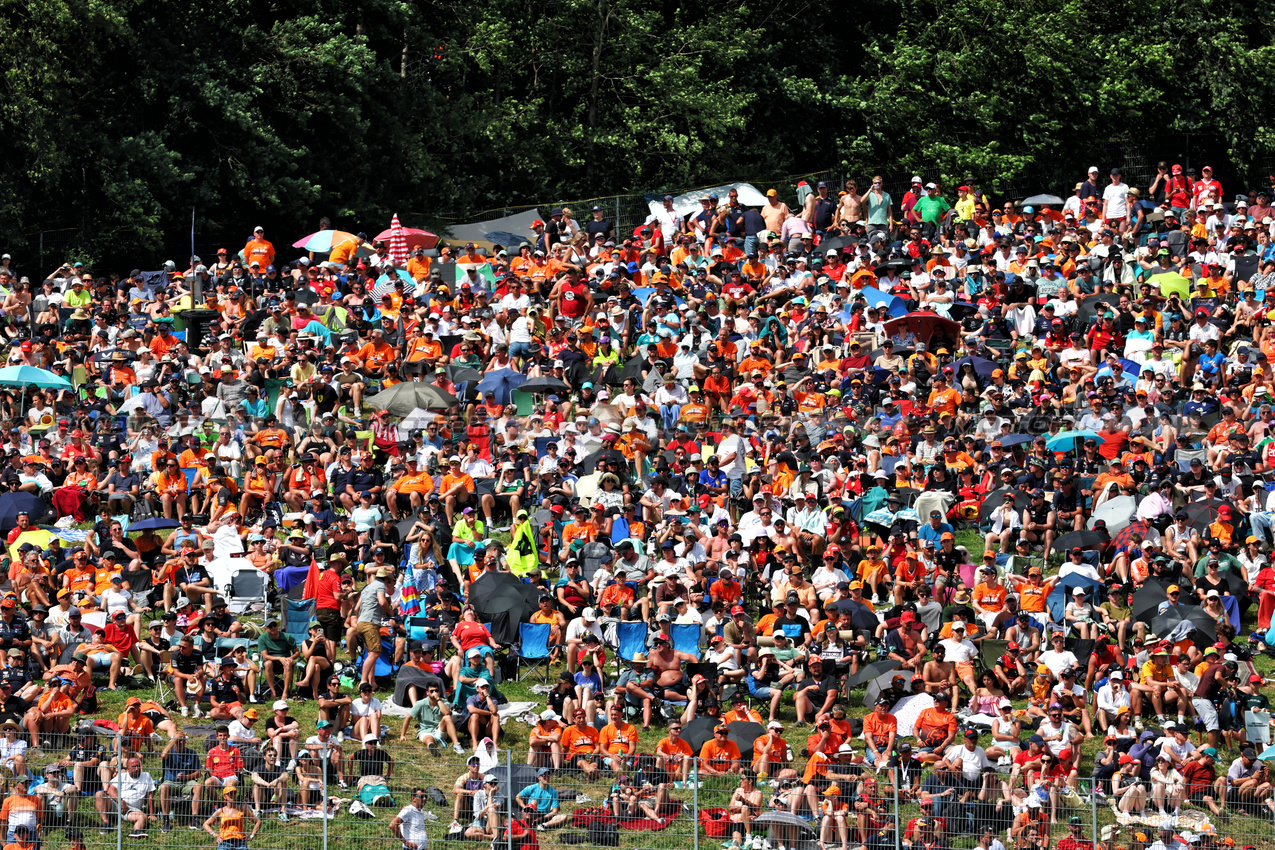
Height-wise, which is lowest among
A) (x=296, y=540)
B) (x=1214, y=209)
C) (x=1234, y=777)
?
(x=1234, y=777)

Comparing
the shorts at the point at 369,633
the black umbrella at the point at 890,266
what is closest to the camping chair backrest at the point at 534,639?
the shorts at the point at 369,633

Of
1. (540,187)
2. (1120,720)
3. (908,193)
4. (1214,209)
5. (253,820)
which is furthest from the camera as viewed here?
(540,187)

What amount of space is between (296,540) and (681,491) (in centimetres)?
471

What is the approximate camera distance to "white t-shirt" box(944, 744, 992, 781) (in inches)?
691

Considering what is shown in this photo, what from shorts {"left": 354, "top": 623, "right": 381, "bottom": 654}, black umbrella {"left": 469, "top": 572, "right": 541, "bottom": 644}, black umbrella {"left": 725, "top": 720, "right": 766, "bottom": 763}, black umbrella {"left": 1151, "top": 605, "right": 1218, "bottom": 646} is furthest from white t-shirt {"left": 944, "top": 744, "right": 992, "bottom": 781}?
shorts {"left": 354, "top": 623, "right": 381, "bottom": 654}

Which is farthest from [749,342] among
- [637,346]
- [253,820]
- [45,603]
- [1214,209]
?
[253,820]

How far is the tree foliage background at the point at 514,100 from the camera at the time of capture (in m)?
35.0

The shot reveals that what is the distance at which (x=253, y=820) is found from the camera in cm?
1667

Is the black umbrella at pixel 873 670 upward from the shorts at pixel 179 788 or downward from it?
upward

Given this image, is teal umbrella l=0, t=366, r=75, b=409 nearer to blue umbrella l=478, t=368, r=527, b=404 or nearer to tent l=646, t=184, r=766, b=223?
blue umbrella l=478, t=368, r=527, b=404

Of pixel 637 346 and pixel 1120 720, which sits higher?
pixel 637 346

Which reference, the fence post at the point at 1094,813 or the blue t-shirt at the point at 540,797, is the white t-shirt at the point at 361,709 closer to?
the blue t-shirt at the point at 540,797

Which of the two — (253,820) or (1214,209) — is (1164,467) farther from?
(253,820)

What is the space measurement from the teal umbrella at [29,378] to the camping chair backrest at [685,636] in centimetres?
1127
